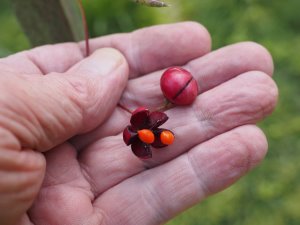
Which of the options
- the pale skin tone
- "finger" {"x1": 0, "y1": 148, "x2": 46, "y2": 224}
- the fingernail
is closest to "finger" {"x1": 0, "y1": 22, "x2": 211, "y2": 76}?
the pale skin tone

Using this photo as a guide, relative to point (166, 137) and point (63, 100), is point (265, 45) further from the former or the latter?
point (63, 100)

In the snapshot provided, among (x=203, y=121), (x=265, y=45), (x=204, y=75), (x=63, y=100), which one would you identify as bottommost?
(x=265, y=45)

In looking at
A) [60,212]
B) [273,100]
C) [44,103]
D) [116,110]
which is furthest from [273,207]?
[44,103]

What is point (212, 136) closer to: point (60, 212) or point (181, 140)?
point (181, 140)

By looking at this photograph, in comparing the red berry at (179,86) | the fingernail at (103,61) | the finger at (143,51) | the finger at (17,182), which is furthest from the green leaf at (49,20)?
the finger at (17,182)

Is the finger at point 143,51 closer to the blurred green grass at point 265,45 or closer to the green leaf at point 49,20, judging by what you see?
the green leaf at point 49,20

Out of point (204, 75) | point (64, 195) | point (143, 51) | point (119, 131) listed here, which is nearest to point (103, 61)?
point (143, 51)

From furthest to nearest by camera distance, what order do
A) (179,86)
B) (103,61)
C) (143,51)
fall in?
(143,51)
(103,61)
(179,86)
